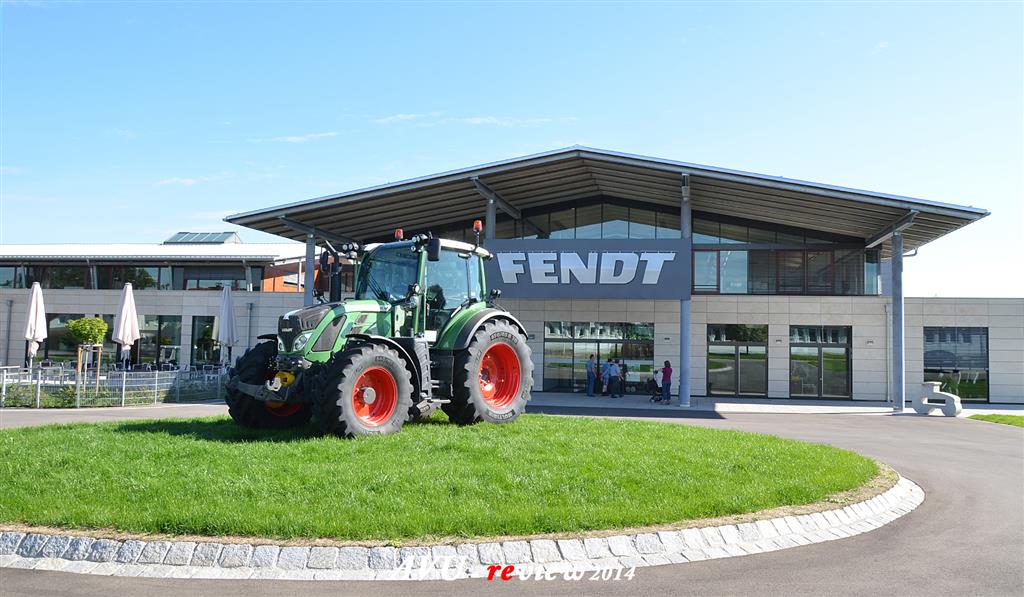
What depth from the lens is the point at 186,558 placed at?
5566 mm

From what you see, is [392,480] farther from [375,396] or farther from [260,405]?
[260,405]

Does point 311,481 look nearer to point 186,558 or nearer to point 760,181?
point 186,558

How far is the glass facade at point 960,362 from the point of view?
23734 millimetres

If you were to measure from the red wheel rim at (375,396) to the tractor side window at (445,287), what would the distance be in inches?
63.0

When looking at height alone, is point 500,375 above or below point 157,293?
below

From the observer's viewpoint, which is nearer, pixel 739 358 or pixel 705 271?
pixel 739 358

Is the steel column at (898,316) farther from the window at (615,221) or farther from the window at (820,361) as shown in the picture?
the window at (615,221)

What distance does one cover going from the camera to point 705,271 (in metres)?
25.0

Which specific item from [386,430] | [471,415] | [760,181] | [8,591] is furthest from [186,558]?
[760,181]

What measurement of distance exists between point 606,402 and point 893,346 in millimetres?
9106

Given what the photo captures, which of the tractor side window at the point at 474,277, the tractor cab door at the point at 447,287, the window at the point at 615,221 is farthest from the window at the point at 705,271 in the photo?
the tractor cab door at the point at 447,287

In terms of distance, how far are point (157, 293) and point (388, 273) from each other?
22.4 m

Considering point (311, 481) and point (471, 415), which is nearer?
point (311, 481)

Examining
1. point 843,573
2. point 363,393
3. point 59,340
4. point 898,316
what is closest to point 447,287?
point 363,393
